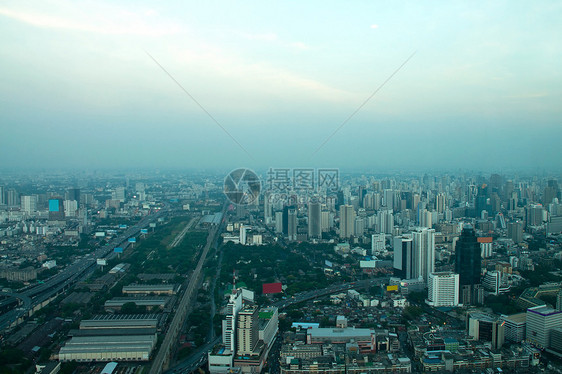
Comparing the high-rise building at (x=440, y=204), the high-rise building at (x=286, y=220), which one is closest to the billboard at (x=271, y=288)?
the high-rise building at (x=286, y=220)

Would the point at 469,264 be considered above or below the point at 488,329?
above

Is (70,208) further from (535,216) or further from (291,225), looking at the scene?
(535,216)

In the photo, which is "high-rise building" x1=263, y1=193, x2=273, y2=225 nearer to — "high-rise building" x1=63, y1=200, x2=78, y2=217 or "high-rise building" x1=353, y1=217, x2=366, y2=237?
"high-rise building" x1=353, y1=217, x2=366, y2=237

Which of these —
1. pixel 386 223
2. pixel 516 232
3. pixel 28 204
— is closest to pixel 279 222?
pixel 386 223

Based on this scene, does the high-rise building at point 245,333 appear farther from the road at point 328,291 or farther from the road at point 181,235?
the road at point 181,235

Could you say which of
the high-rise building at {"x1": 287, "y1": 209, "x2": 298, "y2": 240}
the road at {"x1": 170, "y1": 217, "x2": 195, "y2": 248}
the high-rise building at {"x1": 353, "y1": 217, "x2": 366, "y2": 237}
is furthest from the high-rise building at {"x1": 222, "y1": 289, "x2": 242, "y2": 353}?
the high-rise building at {"x1": 353, "y1": 217, "x2": 366, "y2": 237}

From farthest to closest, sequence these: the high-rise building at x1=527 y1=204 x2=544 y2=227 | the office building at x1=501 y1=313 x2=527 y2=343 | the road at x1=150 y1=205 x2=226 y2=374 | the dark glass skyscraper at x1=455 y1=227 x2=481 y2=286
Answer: the high-rise building at x1=527 y1=204 x2=544 y2=227 → the dark glass skyscraper at x1=455 y1=227 x2=481 y2=286 → the office building at x1=501 y1=313 x2=527 y2=343 → the road at x1=150 y1=205 x2=226 y2=374
